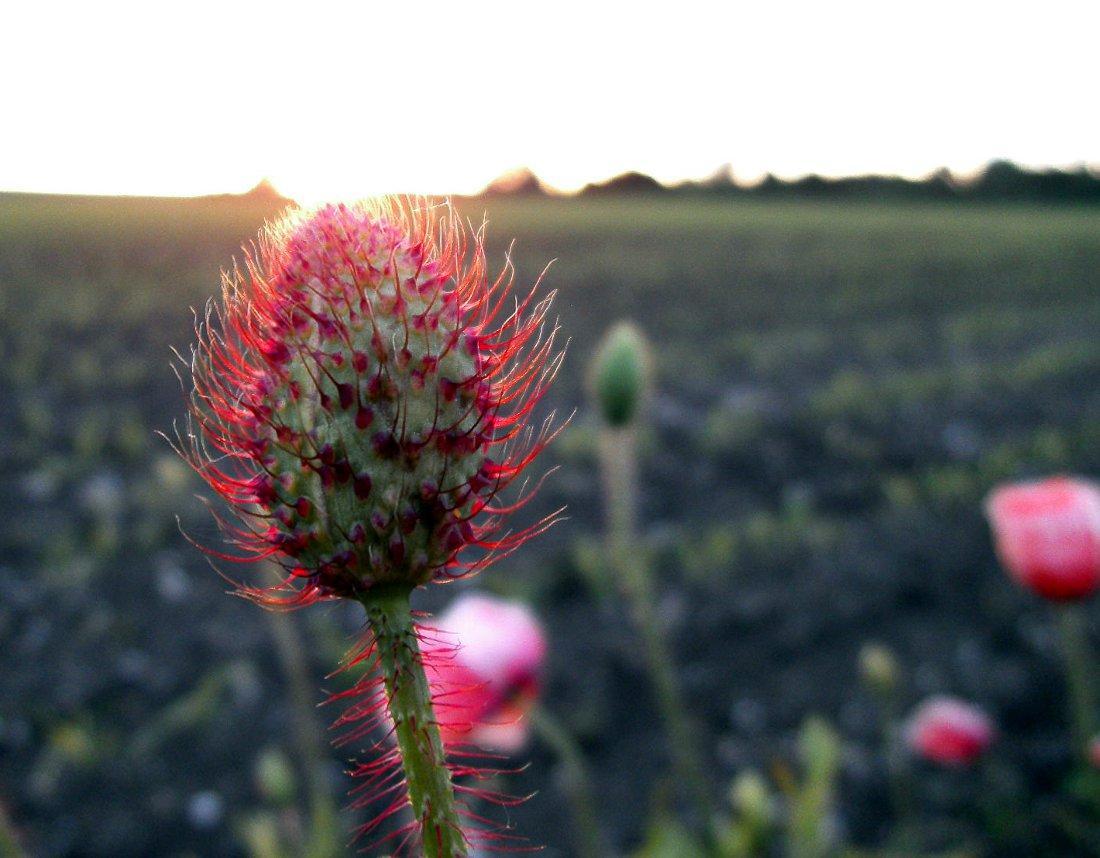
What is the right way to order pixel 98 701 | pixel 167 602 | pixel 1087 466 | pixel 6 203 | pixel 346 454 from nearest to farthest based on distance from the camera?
pixel 346 454 → pixel 98 701 → pixel 167 602 → pixel 1087 466 → pixel 6 203

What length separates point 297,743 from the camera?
387 cm

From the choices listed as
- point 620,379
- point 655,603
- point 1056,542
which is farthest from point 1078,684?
point 655,603

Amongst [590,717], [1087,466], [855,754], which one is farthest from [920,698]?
[1087,466]

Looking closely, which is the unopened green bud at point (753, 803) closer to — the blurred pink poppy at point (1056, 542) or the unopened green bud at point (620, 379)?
the blurred pink poppy at point (1056, 542)

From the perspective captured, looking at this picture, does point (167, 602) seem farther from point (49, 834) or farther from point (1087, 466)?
point (1087, 466)

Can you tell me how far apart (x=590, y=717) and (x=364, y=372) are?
3346 millimetres

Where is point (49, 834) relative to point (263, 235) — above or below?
below

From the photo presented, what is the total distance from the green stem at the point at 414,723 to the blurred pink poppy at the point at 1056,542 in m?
1.93

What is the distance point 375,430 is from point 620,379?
187 centimetres

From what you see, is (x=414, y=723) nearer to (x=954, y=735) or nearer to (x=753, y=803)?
(x=753, y=803)

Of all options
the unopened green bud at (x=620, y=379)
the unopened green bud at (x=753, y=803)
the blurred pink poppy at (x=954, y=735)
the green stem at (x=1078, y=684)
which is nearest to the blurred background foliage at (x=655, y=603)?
the unopened green bud at (x=753, y=803)

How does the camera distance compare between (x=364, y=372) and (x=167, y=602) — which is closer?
(x=364, y=372)

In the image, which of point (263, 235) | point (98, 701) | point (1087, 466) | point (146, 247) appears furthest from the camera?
point (146, 247)

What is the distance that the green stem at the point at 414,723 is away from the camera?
654 millimetres
